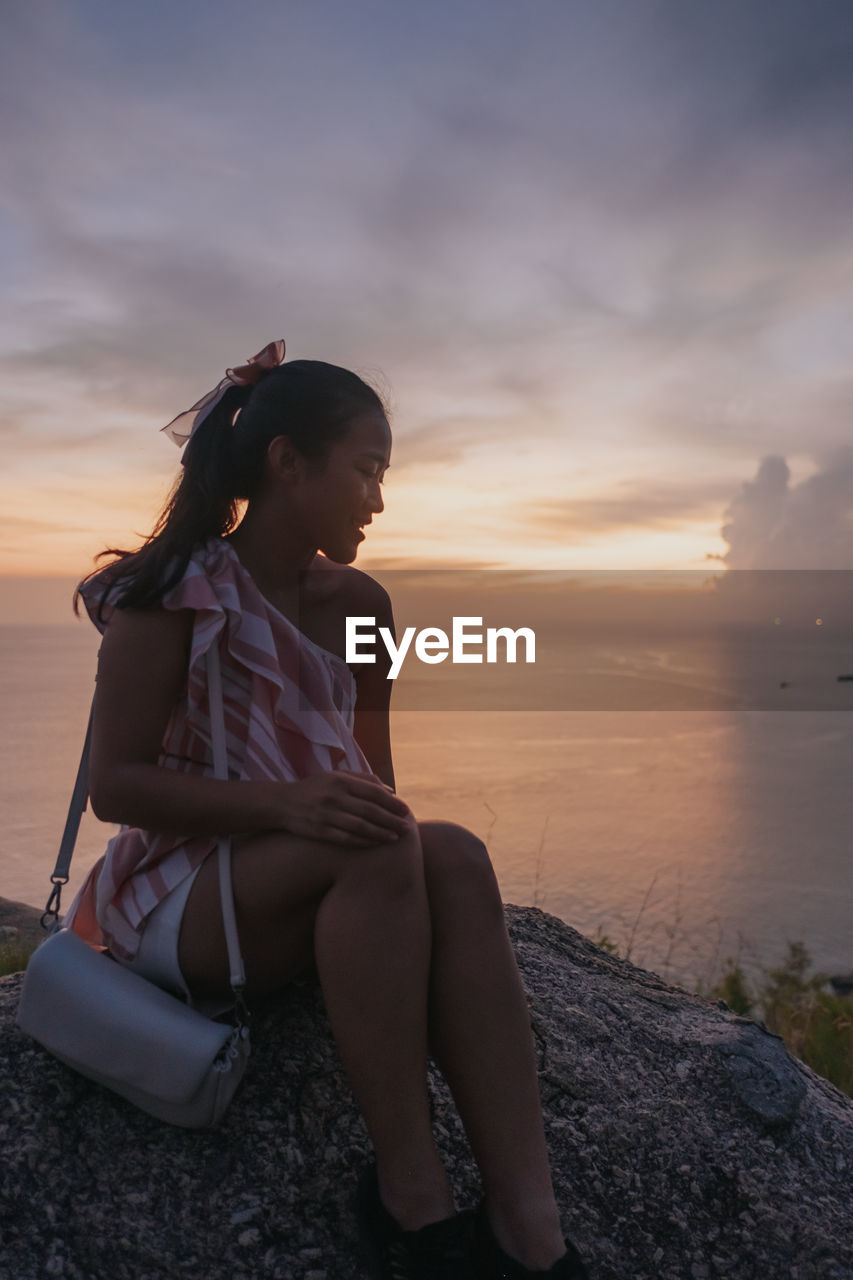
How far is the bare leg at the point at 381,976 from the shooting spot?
5.65 ft

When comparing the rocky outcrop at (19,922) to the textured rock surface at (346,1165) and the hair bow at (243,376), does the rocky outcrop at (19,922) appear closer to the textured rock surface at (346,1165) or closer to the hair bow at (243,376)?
the textured rock surface at (346,1165)

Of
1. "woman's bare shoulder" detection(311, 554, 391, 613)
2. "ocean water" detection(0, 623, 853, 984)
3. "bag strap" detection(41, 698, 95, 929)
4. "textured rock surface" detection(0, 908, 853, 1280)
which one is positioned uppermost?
"woman's bare shoulder" detection(311, 554, 391, 613)

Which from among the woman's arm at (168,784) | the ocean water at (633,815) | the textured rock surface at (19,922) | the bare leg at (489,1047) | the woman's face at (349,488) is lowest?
the ocean water at (633,815)

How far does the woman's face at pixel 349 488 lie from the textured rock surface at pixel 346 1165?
1.06 meters

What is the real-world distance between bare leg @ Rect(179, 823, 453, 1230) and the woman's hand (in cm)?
3

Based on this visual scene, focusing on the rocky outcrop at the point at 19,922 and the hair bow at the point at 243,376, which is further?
the rocky outcrop at the point at 19,922

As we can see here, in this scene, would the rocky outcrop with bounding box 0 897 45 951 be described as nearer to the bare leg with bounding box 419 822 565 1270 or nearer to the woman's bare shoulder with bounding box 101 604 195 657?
the woman's bare shoulder with bounding box 101 604 195 657

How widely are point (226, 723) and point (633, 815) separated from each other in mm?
14788

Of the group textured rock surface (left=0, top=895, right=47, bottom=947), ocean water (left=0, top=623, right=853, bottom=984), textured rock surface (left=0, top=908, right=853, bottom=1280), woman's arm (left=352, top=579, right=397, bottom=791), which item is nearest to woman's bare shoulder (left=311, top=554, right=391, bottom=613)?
woman's arm (left=352, top=579, right=397, bottom=791)

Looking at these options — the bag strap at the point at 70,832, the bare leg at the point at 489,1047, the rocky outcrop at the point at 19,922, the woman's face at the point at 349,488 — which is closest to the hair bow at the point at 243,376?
the woman's face at the point at 349,488

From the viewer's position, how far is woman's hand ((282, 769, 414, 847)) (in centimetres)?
175

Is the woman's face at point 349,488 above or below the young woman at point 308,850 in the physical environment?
above

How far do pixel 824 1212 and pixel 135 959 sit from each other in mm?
1568

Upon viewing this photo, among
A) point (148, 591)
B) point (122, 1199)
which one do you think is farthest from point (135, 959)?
point (148, 591)
